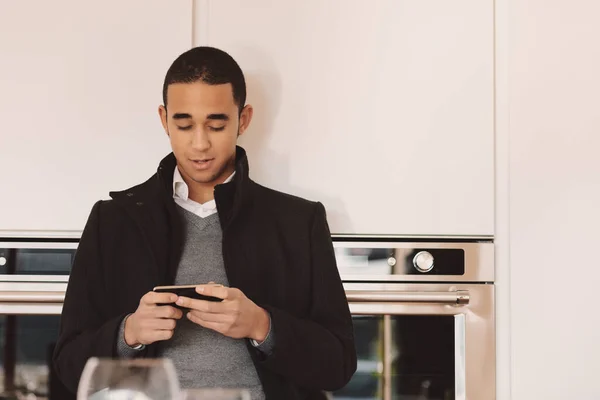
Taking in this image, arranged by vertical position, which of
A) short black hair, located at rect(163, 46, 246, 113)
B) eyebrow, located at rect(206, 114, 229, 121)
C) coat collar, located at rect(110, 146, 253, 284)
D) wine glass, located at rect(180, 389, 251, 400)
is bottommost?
wine glass, located at rect(180, 389, 251, 400)

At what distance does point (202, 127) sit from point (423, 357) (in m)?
0.67

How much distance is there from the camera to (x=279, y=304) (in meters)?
1.51

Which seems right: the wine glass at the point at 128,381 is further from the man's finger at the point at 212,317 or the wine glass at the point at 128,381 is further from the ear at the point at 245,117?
the ear at the point at 245,117

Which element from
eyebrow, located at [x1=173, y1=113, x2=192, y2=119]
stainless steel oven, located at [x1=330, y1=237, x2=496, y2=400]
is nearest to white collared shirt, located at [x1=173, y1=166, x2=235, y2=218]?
eyebrow, located at [x1=173, y1=113, x2=192, y2=119]

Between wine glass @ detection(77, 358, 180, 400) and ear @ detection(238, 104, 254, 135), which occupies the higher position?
ear @ detection(238, 104, 254, 135)

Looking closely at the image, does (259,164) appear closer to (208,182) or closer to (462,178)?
(208,182)

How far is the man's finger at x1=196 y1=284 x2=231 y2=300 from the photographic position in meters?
1.19

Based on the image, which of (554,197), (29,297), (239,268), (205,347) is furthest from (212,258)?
(554,197)

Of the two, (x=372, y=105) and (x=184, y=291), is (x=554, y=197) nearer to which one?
(x=372, y=105)

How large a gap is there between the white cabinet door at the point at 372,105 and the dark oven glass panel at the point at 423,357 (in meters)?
0.19

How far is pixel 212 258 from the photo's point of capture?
4.87 ft

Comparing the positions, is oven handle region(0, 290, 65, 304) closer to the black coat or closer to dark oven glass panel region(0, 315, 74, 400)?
dark oven glass panel region(0, 315, 74, 400)

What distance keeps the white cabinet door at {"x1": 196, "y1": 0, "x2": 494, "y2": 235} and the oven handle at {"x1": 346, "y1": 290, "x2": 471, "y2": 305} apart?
13 centimetres

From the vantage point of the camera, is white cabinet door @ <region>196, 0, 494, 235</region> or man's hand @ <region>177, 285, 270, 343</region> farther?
white cabinet door @ <region>196, 0, 494, 235</region>
